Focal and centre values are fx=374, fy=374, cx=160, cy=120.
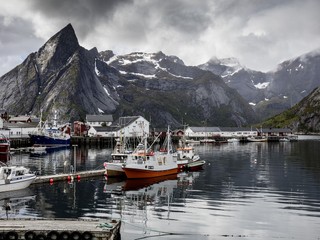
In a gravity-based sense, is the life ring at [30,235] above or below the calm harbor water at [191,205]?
above

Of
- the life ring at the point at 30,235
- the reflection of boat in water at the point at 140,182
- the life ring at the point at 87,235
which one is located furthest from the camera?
the reflection of boat in water at the point at 140,182

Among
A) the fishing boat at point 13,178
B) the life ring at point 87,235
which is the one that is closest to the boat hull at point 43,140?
the fishing boat at point 13,178

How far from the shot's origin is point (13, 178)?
1981 inches

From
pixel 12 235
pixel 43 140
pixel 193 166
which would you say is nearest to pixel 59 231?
pixel 12 235

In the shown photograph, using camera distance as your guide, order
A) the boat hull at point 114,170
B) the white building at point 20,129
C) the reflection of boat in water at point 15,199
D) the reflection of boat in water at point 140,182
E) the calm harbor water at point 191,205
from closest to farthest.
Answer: the calm harbor water at point 191,205, the reflection of boat in water at point 15,199, the reflection of boat in water at point 140,182, the boat hull at point 114,170, the white building at point 20,129

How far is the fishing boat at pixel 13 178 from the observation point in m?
49.7

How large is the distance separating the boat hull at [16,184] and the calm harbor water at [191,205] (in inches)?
39.8

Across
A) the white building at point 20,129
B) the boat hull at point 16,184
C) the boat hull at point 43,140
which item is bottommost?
the boat hull at point 16,184

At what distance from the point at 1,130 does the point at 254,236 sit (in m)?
134

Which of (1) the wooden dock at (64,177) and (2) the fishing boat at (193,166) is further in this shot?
(2) the fishing boat at (193,166)

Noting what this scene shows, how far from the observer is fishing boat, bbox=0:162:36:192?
49.7 m

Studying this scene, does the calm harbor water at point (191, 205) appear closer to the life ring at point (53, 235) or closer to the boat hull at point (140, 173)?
the boat hull at point (140, 173)

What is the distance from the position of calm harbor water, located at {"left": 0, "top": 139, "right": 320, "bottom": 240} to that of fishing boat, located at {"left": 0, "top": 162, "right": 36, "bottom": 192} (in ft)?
4.13

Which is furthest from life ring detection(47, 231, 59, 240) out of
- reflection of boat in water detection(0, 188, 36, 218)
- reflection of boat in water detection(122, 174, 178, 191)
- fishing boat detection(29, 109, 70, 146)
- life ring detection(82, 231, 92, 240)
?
fishing boat detection(29, 109, 70, 146)
